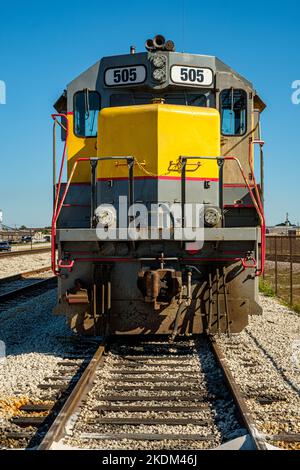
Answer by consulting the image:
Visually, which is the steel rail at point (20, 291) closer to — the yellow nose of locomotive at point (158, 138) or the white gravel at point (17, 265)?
the white gravel at point (17, 265)

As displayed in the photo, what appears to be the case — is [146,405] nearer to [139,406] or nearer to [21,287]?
[139,406]

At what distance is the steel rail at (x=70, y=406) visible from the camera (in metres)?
3.91

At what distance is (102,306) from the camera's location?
6.64m

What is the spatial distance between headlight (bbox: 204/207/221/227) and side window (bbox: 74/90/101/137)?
83.4 inches

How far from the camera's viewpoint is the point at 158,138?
6.87 meters

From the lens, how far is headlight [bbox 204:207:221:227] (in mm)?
6613

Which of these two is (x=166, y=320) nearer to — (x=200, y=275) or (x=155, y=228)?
(x=200, y=275)

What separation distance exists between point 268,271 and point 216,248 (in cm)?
1593

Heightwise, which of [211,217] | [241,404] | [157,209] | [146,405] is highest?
[157,209]

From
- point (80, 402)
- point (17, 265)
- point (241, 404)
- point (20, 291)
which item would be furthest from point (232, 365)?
point (17, 265)

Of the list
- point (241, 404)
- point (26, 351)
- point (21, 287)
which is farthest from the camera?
point (21, 287)

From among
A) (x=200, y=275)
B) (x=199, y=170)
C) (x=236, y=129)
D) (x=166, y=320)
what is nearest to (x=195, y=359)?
(x=166, y=320)

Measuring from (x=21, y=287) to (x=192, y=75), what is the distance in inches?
394

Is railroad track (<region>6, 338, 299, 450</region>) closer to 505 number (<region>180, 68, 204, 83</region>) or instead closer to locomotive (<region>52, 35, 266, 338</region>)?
locomotive (<region>52, 35, 266, 338</region>)
